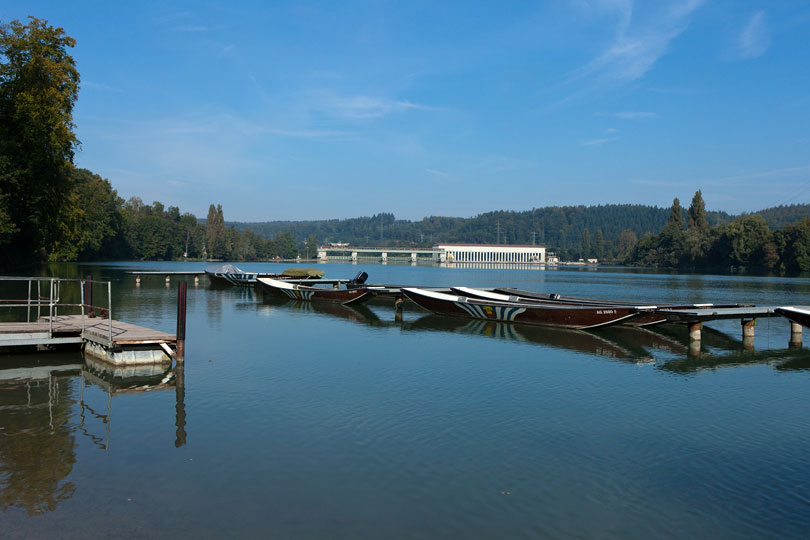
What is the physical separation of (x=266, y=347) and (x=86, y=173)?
86743 mm

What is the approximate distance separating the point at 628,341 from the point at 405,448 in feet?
47.7

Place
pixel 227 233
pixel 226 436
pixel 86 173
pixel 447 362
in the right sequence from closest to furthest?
pixel 226 436, pixel 447 362, pixel 86 173, pixel 227 233

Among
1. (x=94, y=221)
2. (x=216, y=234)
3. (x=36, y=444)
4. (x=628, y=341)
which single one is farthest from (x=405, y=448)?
(x=216, y=234)

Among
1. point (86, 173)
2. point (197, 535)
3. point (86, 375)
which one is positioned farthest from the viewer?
point (86, 173)

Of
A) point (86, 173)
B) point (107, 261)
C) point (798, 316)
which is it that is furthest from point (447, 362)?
point (107, 261)

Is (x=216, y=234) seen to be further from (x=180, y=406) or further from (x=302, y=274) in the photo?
(x=180, y=406)

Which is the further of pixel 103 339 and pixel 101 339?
pixel 101 339

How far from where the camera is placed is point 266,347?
18016 millimetres

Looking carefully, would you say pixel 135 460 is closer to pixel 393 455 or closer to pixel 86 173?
pixel 393 455

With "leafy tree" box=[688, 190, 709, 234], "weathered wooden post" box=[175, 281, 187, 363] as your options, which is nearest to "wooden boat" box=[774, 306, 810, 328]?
"weathered wooden post" box=[175, 281, 187, 363]

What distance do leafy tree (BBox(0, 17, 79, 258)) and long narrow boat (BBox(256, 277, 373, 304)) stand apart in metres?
13.7

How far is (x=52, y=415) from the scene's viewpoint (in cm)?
1021

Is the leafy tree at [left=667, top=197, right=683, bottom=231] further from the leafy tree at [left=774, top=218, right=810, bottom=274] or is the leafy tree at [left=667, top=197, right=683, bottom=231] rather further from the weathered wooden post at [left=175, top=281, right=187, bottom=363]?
the weathered wooden post at [left=175, top=281, right=187, bottom=363]

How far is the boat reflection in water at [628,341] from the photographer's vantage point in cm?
1750
